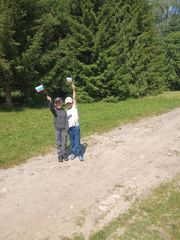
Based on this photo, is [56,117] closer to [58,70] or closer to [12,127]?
[12,127]

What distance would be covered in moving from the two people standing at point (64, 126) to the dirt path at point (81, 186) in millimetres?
294

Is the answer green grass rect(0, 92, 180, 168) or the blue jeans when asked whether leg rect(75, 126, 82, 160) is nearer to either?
the blue jeans

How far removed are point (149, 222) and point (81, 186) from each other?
1.55 metres

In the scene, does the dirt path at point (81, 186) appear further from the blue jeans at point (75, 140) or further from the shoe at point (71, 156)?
the blue jeans at point (75, 140)

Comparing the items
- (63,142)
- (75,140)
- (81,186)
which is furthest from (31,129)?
(81,186)

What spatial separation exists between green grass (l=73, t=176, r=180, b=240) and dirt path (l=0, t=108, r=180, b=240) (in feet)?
0.54

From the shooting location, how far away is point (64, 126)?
21.8 feet

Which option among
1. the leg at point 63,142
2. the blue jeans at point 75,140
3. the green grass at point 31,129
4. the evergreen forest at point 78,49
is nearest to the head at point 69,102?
the blue jeans at point 75,140

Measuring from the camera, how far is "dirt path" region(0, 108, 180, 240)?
403 cm

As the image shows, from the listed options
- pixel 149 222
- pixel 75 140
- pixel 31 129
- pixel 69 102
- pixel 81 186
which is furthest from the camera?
pixel 31 129

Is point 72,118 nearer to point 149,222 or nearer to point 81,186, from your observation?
point 81,186

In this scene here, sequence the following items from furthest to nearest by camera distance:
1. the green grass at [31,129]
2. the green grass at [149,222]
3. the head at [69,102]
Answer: the green grass at [31,129], the head at [69,102], the green grass at [149,222]

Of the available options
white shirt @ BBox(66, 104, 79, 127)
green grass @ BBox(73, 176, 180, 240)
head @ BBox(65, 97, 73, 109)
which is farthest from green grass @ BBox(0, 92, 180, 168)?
green grass @ BBox(73, 176, 180, 240)

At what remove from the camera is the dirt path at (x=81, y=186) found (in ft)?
13.2
